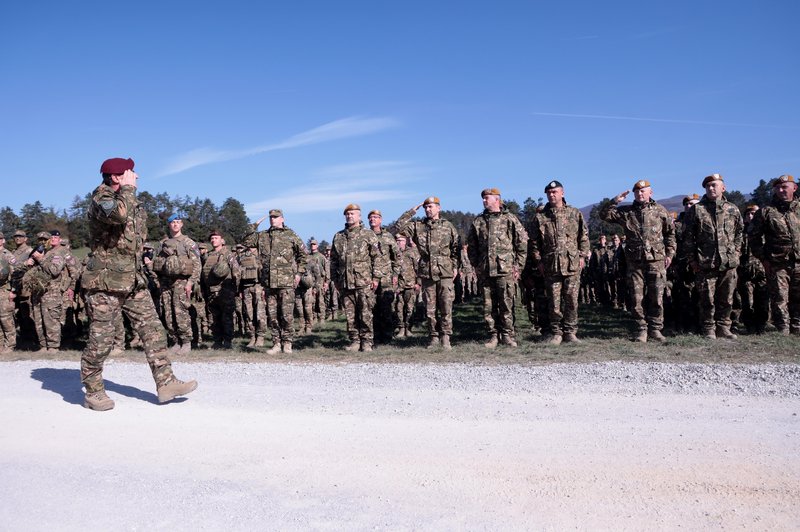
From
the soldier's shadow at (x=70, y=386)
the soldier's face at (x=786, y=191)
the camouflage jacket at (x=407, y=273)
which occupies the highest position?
the soldier's face at (x=786, y=191)

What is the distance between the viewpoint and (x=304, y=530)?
316 centimetres

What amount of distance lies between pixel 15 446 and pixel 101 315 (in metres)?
1.50

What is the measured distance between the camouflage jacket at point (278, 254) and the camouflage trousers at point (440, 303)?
228cm

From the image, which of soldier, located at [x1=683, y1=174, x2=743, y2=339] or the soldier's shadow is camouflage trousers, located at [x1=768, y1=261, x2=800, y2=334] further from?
the soldier's shadow

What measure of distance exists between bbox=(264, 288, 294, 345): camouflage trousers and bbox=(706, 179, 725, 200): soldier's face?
7132mm

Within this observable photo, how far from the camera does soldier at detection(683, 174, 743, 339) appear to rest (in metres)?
9.06

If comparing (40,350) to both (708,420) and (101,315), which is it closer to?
(101,315)

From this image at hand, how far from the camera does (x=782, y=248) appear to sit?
30.4 feet

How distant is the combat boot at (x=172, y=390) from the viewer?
5621 millimetres

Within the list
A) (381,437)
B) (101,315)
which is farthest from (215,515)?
(101,315)

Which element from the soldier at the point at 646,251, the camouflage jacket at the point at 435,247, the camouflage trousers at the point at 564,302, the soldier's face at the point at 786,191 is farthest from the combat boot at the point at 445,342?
the soldier's face at the point at 786,191

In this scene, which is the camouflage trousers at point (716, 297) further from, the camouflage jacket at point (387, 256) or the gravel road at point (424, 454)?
the camouflage jacket at point (387, 256)

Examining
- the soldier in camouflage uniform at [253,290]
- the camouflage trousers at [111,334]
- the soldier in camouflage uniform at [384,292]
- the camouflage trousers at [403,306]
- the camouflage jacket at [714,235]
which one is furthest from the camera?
the camouflage trousers at [403,306]

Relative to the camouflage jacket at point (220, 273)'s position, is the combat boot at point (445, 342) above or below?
below
